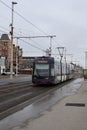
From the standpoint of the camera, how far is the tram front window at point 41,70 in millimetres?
38875

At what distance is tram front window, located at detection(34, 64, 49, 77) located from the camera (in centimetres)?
3888

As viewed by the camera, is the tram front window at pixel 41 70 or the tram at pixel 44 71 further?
the tram front window at pixel 41 70

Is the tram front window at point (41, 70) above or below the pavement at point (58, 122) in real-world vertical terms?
above

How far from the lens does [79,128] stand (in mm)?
10578

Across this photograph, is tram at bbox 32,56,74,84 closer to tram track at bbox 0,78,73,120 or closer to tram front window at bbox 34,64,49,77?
tram front window at bbox 34,64,49,77

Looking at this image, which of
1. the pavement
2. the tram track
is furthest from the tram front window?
the pavement

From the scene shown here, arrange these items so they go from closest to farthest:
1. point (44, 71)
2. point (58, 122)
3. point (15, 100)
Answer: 1. point (58, 122)
2. point (15, 100)
3. point (44, 71)

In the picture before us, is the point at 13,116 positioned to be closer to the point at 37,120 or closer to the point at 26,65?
the point at 37,120

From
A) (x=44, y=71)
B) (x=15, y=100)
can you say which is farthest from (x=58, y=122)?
(x=44, y=71)

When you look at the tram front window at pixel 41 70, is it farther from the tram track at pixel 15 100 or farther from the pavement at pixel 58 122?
the pavement at pixel 58 122

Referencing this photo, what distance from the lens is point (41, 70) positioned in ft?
128

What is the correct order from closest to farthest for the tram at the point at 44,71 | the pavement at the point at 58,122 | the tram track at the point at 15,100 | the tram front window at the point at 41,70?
the pavement at the point at 58,122 < the tram track at the point at 15,100 < the tram at the point at 44,71 < the tram front window at the point at 41,70

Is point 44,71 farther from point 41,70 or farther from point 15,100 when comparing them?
point 15,100

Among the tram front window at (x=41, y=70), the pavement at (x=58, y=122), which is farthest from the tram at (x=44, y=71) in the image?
the pavement at (x=58, y=122)
